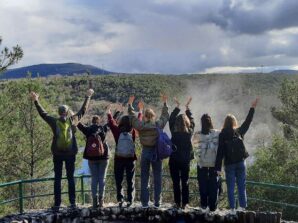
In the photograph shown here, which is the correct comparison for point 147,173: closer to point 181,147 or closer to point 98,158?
point 181,147

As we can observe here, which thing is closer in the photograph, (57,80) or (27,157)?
(27,157)

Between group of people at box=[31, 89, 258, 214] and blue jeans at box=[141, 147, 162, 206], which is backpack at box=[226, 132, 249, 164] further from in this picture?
blue jeans at box=[141, 147, 162, 206]

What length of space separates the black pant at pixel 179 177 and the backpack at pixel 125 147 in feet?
2.46

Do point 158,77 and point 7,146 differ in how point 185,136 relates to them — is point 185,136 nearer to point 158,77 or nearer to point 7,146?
point 7,146

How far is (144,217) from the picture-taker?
9047mm

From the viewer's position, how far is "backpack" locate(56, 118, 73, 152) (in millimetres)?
8773

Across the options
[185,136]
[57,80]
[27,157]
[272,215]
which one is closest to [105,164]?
[185,136]

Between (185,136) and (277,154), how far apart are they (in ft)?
65.6

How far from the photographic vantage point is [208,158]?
8.62 meters

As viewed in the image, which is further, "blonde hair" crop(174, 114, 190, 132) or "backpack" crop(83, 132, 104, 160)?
"backpack" crop(83, 132, 104, 160)

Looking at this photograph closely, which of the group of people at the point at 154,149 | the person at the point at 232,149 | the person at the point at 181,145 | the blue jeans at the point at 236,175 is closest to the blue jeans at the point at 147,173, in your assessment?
the group of people at the point at 154,149

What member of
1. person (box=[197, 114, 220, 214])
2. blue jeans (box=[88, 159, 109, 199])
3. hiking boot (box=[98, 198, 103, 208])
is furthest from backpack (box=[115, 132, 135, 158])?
person (box=[197, 114, 220, 214])

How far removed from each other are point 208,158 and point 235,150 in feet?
1.68

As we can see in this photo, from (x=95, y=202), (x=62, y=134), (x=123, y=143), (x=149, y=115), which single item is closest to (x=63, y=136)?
(x=62, y=134)
